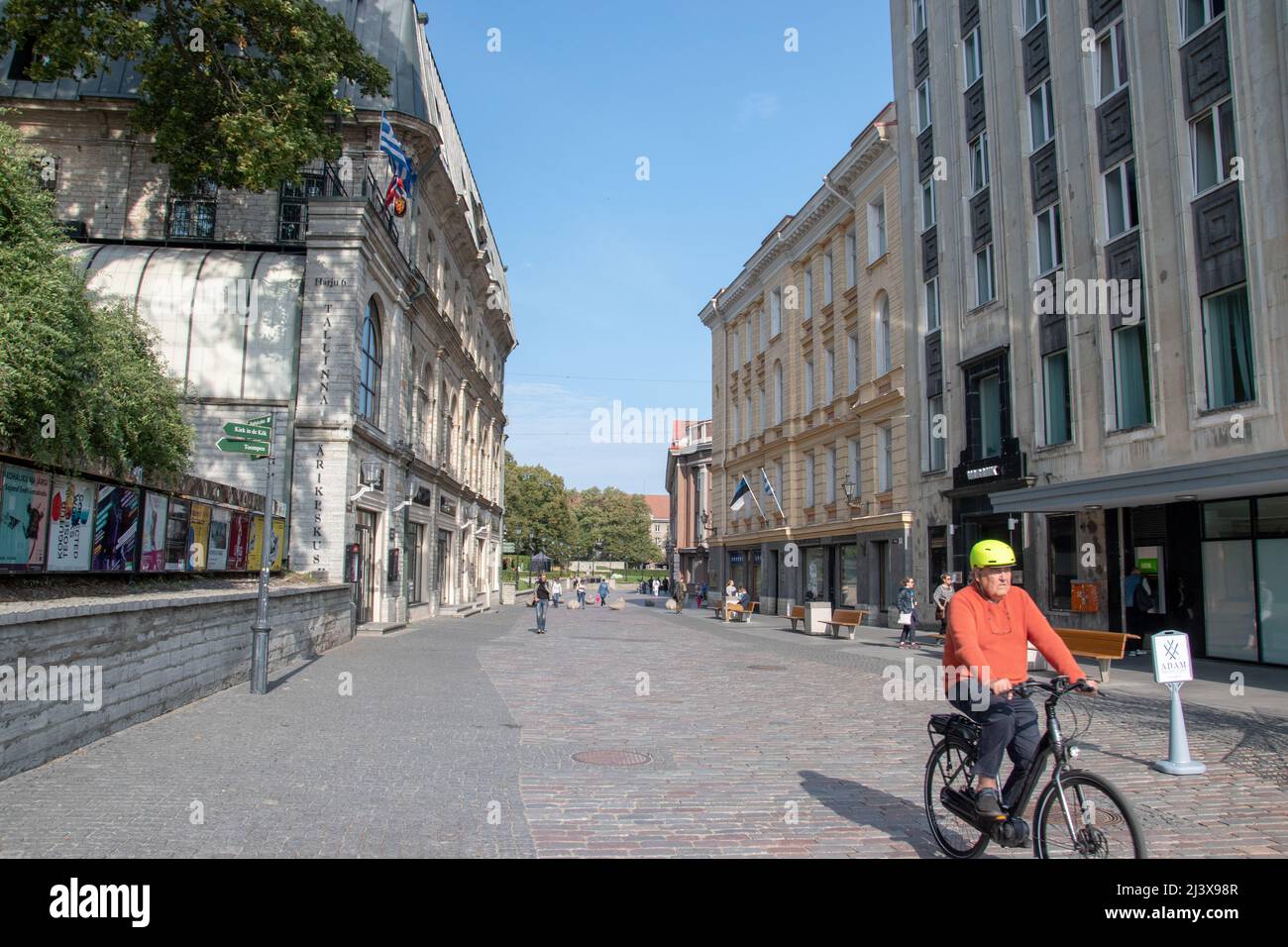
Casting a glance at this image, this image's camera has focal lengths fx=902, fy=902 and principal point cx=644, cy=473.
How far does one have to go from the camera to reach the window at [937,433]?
26391mm

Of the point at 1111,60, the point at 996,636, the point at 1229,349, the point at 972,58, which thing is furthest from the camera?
the point at 972,58

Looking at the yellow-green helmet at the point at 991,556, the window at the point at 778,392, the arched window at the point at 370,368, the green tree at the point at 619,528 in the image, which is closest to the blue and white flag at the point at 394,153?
the arched window at the point at 370,368

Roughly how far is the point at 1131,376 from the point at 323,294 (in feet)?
60.7

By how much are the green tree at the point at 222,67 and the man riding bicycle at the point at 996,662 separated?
54.9 feet

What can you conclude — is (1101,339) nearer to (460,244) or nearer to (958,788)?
(958,788)

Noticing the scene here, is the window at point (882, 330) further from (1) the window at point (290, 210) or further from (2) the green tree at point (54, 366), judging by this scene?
(2) the green tree at point (54, 366)

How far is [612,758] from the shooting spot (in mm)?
8367

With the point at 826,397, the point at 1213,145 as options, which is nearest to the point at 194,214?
the point at 826,397

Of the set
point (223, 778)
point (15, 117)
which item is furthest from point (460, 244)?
point (223, 778)

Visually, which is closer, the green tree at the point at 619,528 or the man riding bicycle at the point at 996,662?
the man riding bicycle at the point at 996,662

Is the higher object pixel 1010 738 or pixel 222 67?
pixel 222 67

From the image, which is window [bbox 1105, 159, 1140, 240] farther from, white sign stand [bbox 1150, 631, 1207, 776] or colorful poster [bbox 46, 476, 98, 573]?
colorful poster [bbox 46, 476, 98, 573]

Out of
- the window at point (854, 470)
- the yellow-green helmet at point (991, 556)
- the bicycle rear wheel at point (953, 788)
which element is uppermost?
the window at point (854, 470)

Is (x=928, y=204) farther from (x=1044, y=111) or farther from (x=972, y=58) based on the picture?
(x=1044, y=111)
